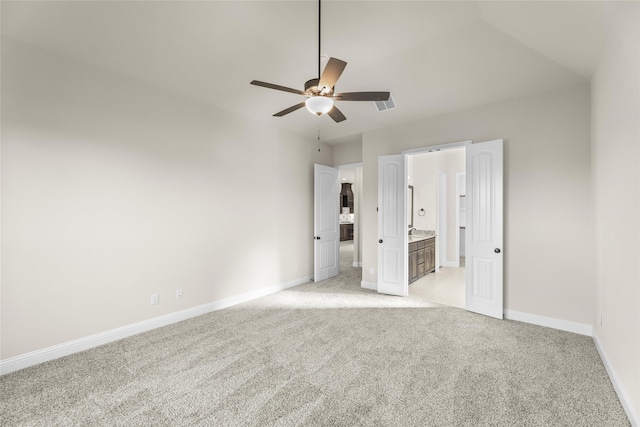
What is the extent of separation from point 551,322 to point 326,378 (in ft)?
9.66

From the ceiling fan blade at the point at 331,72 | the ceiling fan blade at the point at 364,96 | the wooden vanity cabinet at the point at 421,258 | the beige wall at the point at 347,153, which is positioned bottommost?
the wooden vanity cabinet at the point at 421,258

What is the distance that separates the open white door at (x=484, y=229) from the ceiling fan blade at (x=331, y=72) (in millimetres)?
2645

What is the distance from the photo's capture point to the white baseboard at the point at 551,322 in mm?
3205

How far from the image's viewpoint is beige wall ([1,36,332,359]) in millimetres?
2561

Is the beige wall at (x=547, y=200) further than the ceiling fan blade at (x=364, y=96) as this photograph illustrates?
Yes

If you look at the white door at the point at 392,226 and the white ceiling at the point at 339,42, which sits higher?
the white ceiling at the point at 339,42

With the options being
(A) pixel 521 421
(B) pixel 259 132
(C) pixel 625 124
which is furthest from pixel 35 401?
(C) pixel 625 124

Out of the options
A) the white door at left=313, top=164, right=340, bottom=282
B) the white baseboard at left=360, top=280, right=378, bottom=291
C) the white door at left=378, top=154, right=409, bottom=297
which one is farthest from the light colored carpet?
the white door at left=313, top=164, right=340, bottom=282

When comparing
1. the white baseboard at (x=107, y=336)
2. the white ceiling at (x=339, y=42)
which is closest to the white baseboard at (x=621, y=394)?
the white ceiling at (x=339, y=42)

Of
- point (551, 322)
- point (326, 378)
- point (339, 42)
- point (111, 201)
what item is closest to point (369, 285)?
point (551, 322)

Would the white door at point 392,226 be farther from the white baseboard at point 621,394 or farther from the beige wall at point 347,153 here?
the white baseboard at point 621,394

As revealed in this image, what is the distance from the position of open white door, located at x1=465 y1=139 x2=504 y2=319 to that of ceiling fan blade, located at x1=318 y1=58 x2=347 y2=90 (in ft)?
8.68

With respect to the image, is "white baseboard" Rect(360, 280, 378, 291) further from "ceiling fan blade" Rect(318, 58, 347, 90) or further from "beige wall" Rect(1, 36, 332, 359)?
"ceiling fan blade" Rect(318, 58, 347, 90)

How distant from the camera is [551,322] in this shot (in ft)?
11.2
